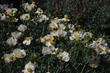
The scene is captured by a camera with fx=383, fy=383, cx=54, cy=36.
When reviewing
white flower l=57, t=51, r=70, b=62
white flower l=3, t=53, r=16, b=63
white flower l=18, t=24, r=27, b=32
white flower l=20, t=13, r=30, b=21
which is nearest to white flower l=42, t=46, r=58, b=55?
white flower l=57, t=51, r=70, b=62

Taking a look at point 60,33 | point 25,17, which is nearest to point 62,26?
point 60,33

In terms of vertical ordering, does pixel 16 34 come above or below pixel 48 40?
above

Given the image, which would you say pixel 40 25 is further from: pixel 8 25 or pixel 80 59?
pixel 80 59

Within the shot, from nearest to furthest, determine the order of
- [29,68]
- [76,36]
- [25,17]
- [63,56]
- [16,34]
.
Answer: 1. [29,68]
2. [63,56]
3. [16,34]
4. [76,36]
5. [25,17]

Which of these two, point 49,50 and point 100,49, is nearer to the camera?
point 49,50

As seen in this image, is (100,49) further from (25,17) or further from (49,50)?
(25,17)

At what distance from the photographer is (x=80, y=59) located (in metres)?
4.28

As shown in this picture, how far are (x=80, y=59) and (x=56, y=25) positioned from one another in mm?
524

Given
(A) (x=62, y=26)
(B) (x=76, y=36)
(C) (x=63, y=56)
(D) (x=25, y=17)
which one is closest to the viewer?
(C) (x=63, y=56)

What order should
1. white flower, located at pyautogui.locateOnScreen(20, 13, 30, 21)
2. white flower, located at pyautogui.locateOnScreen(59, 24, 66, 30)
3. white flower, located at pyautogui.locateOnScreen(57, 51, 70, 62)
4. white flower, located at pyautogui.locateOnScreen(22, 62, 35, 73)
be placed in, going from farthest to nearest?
white flower, located at pyautogui.locateOnScreen(20, 13, 30, 21) < white flower, located at pyautogui.locateOnScreen(59, 24, 66, 30) < white flower, located at pyautogui.locateOnScreen(57, 51, 70, 62) < white flower, located at pyautogui.locateOnScreen(22, 62, 35, 73)

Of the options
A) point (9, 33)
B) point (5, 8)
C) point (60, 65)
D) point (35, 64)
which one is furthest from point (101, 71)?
point (5, 8)

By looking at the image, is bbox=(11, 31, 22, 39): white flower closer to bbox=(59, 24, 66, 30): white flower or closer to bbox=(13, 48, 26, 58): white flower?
bbox=(13, 48, 26, 58): white flower

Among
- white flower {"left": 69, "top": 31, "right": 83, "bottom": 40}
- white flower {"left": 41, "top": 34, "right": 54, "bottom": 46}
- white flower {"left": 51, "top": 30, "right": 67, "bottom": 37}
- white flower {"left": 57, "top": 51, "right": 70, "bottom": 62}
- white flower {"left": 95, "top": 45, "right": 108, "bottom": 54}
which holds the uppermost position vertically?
white flower {"left": 51, "top": 30, "right": 67, "bottom": 37}

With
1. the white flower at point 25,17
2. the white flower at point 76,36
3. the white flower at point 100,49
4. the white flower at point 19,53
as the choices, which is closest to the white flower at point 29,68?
the white flower at point 19,53
